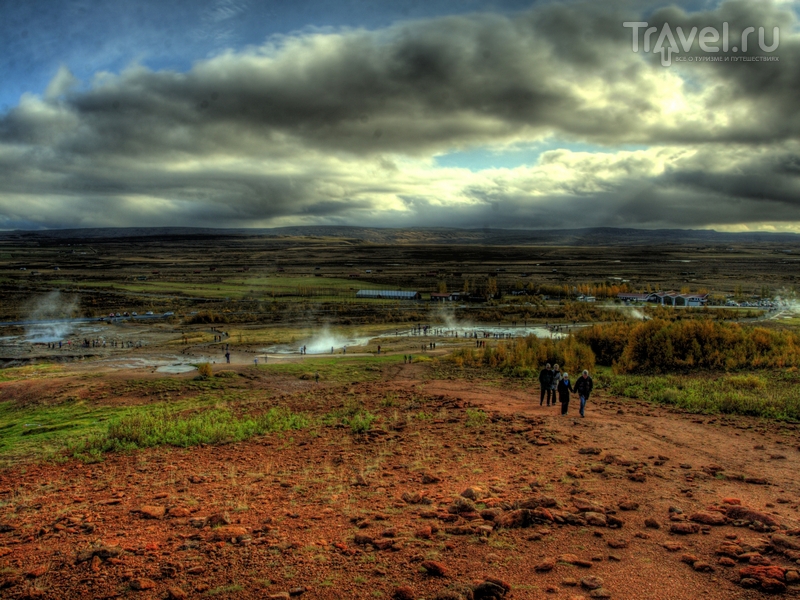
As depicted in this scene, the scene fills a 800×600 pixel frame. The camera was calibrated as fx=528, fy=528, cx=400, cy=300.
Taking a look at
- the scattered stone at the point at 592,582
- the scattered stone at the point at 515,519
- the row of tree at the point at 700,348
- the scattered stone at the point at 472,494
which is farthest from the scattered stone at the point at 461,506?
the row of tree at the point at 700,348

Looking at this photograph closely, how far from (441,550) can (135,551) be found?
4.21 meters

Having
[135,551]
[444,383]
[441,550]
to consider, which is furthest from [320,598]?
[444,383]

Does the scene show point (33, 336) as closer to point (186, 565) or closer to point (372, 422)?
point (372, 422)

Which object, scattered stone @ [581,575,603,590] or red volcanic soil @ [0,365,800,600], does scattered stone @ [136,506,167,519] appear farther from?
scattered stone @ [581,575,603,590]

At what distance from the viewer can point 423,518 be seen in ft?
27.2

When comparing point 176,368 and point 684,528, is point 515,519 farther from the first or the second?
point 176,368

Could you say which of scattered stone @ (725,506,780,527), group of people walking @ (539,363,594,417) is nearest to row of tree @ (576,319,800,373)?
group of people walking @ (539,363,594,417)

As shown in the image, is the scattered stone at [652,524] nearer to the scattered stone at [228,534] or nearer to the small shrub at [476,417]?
the scattered stone at [228,534]

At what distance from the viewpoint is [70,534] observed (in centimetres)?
796

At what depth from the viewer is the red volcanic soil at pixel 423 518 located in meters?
6.46

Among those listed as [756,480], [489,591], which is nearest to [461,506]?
[489,591]

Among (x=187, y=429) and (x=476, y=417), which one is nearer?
(x=187, y=429)

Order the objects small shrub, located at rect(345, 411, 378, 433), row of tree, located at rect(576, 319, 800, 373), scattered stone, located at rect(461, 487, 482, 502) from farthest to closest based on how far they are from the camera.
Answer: row of tree, located at rect(576, 319, 800, 373)
small shrub, located at rect(345, 411, 378, 433)
scattered stone, located at rect(461, 487, 482, 502)

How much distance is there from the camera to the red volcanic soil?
6465 millimetres
